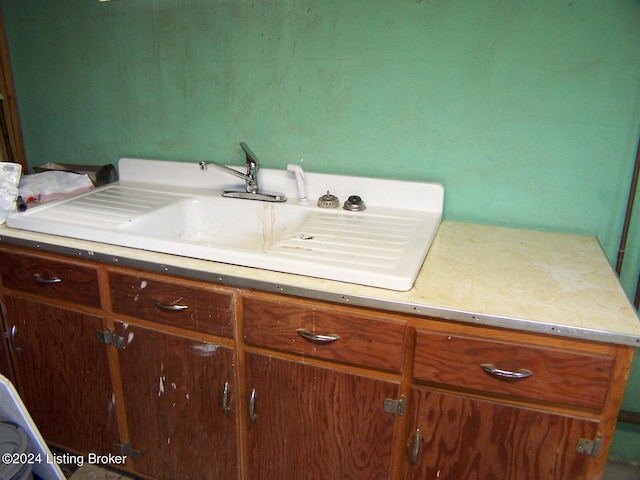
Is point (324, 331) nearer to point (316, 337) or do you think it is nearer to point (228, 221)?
point (316, 337)

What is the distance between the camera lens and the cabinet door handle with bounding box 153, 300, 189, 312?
4.35ft

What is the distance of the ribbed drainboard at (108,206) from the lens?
1533mm

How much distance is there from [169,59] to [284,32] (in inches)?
19.9

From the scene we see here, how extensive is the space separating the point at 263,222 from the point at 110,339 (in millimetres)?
640

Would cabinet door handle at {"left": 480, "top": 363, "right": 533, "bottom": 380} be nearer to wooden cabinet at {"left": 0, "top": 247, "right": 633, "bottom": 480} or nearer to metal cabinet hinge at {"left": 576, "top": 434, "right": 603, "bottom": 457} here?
wooden cabinet at {"left": 0, "top": 247, "right": 633, "bottom": 480}

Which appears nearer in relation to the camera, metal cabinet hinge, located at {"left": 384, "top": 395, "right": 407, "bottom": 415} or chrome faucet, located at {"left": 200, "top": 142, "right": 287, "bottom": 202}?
metal cabinet hinge, located at {"left": 384, "top": 395, "right": 407, "bottom": 415}

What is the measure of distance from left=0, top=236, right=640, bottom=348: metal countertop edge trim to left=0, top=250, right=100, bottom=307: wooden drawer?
51 millimetres

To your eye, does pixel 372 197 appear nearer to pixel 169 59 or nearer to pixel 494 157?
pixel 494 157

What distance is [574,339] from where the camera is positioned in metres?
1.02

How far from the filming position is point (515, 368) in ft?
3.51

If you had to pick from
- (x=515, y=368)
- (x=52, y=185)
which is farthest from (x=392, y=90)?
(x=52, y=185)

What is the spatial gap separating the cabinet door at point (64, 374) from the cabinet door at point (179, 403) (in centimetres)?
11

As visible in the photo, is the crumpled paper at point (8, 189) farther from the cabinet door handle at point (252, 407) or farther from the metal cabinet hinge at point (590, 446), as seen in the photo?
the metal cabinet hinge at point (590, 446)

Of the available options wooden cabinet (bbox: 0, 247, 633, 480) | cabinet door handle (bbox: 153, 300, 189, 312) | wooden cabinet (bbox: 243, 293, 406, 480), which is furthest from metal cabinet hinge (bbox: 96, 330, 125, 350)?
wooden cabinet (bbox: 243, 293, 406, 480)
